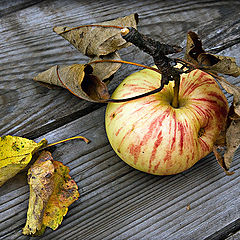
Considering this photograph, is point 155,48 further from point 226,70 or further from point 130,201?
point 130,201

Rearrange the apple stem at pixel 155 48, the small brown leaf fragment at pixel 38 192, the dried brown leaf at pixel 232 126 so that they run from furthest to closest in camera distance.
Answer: the small brown leaf fragment at pixel 38 192
the dried brown leaf at pixel 232 126
the apple stem at pixel 155 48

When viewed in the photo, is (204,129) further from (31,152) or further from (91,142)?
(31,152)

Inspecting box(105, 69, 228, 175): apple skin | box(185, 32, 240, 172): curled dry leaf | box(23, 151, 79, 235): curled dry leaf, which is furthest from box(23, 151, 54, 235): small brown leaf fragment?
box(185, 32, 240, 172): curled dry leaf

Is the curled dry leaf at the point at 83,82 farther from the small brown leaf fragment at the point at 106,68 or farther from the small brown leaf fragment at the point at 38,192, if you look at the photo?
the small brown leaf fragment at the point at 38,192

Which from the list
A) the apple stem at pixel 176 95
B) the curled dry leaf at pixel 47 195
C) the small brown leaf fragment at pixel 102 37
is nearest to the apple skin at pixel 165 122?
the apple stem at pixel 176 95

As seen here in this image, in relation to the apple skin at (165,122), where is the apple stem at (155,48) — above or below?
above

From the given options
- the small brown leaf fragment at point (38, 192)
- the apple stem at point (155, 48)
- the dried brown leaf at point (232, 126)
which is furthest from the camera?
the small brown leaf fragment at point (38, 192)
